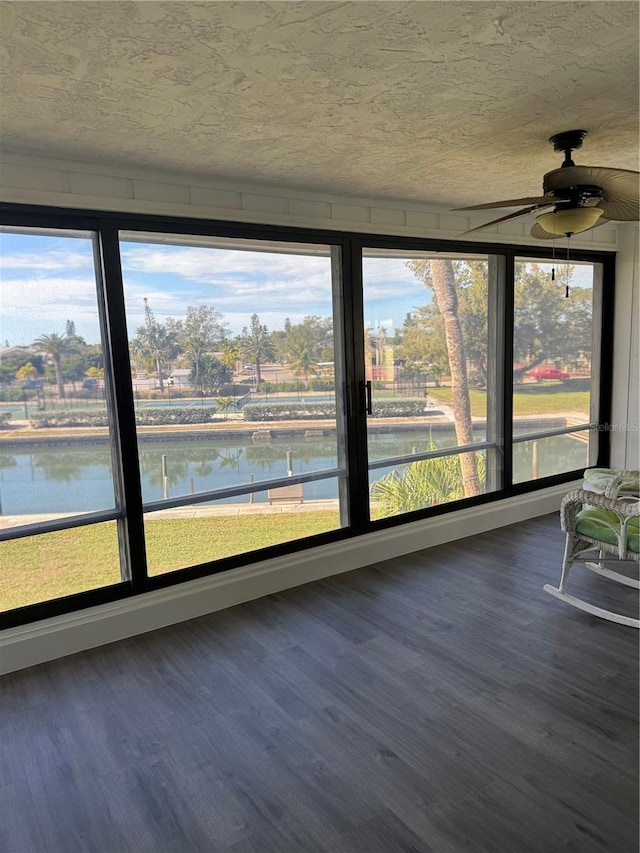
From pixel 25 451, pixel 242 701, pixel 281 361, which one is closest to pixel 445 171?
pixel 281 361

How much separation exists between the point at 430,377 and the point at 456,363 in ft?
0.97

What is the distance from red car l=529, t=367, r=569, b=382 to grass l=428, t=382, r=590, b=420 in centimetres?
6

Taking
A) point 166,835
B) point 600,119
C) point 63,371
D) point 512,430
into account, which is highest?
point 600,119

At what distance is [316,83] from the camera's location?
6.72 ft

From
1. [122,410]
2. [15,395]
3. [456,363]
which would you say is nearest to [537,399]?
[456,363]

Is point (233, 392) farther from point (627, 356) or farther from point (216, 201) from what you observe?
point (627, 356)

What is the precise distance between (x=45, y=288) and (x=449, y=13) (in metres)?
2.28

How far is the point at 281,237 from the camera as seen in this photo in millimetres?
3674

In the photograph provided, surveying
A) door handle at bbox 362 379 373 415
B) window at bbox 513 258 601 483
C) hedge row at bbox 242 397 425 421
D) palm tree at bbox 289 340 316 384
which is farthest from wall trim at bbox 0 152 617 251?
hedge row at bbox 242 397 425 421

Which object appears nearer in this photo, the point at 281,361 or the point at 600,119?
the point at 600,119

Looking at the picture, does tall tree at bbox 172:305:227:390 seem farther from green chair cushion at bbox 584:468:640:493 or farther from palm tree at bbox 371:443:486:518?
green chair cushion at bbox 584:468:640:493

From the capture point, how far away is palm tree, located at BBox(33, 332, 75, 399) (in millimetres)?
3004

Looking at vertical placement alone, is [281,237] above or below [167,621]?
above

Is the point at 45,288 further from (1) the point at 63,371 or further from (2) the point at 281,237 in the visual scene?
(2) the point at 281,237
